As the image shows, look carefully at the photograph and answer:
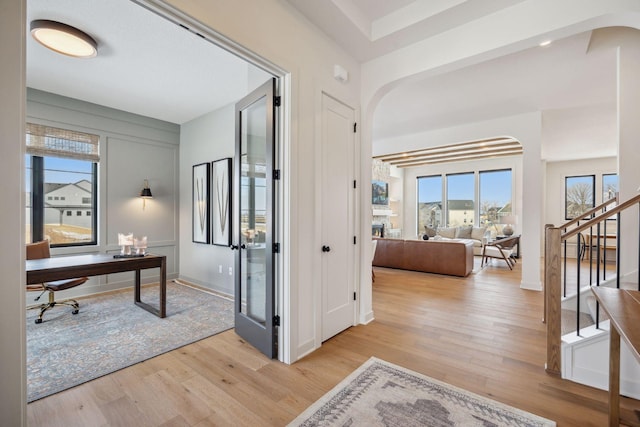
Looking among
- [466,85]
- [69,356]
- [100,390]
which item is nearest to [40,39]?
[69,356]

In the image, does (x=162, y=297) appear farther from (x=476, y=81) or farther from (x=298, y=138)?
(x=476, y=81)

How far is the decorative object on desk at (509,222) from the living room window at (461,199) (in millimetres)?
1222

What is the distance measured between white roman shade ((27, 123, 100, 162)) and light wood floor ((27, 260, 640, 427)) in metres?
3.50

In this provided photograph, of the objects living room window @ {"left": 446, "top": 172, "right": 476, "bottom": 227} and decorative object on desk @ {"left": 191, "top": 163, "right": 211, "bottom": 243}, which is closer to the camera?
decorative object on desk @ {"left": 191, "top": 163, "right": 211, "bottom": 243}

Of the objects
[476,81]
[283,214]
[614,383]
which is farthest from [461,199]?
[283,214]

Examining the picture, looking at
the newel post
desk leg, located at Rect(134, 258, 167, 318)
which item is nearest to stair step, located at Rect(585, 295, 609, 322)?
the newel post

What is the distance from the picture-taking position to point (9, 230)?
1.01 metres

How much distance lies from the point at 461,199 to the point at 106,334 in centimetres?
984

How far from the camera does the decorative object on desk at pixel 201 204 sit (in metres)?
4.70

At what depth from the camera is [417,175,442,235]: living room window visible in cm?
1002

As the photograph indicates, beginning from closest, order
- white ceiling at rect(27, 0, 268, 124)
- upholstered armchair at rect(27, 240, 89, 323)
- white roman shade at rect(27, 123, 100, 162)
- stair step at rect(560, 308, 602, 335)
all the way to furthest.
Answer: white ceiling at rect(27, 0, 268, 124) → stair step at rect(560, 308, 602, 335) → upholstered armchair at rect(27, 240, 89, 323) → white roman shade at rect(27, 123, 100, 162)

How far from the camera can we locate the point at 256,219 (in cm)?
269

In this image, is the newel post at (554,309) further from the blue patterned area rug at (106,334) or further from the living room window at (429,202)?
the living room window at (429,202)

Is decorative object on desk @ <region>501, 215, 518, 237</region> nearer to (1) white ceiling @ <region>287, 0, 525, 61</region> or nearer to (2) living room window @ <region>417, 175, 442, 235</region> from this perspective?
(2) living room window @ <region>417, 175, 442, 235</region>
